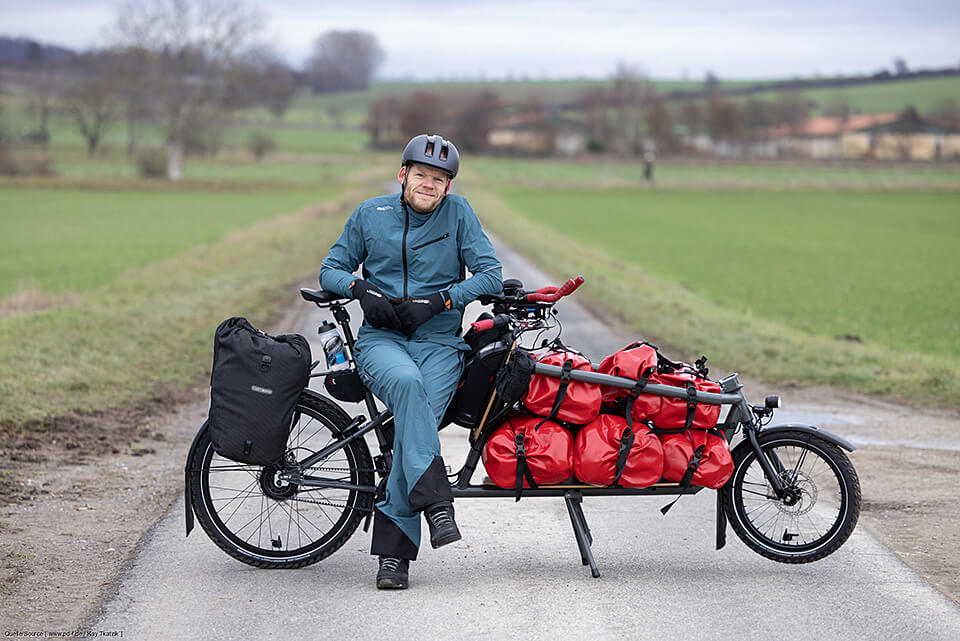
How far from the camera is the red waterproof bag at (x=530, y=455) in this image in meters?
5.12

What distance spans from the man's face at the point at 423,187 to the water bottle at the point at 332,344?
0.72m

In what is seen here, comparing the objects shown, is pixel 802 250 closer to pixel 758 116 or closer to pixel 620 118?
pixel 620 118

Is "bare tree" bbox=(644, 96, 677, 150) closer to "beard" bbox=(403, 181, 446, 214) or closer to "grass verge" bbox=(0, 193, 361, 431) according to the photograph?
"grass verge" bbox=(0, 193, 361, 431)

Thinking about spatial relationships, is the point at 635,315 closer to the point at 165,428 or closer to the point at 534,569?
the point at 165,428

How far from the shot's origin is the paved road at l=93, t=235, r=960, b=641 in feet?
14.6

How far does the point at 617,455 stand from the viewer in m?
5.15

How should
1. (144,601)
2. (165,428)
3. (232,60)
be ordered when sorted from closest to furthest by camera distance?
(144,601) < (165,428) < (232,60)

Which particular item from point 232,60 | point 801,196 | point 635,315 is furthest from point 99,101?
point 635,315

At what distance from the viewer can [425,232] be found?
17.3 feet

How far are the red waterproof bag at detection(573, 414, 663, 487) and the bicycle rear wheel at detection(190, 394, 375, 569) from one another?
105cm

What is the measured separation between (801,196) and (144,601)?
7141 cm

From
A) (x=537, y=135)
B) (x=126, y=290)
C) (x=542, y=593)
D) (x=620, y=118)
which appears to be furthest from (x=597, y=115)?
(x=542, y=593)

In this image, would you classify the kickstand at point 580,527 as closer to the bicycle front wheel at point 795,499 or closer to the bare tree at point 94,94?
the bicycle front wheel at point 795,499

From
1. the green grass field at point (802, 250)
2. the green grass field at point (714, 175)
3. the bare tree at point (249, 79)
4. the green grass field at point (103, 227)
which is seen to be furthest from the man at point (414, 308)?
the bare tree at point (249, 79)
